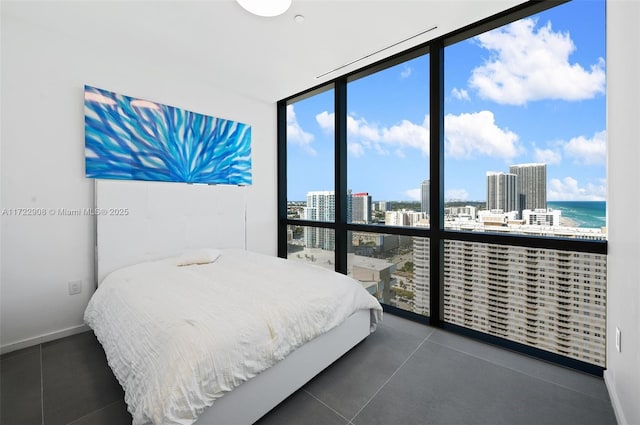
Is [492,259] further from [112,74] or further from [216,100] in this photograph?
[112,74]

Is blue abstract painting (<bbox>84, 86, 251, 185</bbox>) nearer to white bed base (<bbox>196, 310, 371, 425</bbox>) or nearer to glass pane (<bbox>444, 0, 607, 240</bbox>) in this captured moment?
white bed base (<bbox>196, 310, 371, 425</bbox>)

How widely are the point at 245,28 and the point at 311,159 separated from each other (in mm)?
1756

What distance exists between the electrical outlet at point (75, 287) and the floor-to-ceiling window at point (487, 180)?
239 cm

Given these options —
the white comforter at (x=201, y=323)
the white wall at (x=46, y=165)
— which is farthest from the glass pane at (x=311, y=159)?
the white wall at (x=46, y=165)

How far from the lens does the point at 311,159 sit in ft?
12.1

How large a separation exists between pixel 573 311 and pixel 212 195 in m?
3.33

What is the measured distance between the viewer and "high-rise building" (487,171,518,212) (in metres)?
2.10

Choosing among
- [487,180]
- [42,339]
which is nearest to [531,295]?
[487,180]

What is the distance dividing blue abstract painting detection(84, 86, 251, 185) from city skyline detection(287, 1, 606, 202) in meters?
→ 1.21

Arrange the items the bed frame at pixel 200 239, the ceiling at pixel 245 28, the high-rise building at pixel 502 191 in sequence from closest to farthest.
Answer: the bed frame at pixel 200 239 → the ceiling at pixel 245 28 → the high-rise building at pixel 502 191

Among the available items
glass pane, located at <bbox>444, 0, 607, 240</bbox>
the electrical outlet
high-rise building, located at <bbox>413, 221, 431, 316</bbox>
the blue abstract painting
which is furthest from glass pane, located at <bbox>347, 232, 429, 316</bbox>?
the electrical outlet

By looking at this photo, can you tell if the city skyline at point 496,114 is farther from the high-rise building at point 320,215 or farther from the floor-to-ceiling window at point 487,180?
the high-rise building at point 320,215

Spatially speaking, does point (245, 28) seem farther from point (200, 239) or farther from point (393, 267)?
point (393, 267)

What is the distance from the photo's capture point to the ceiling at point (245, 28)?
193 centimetres
